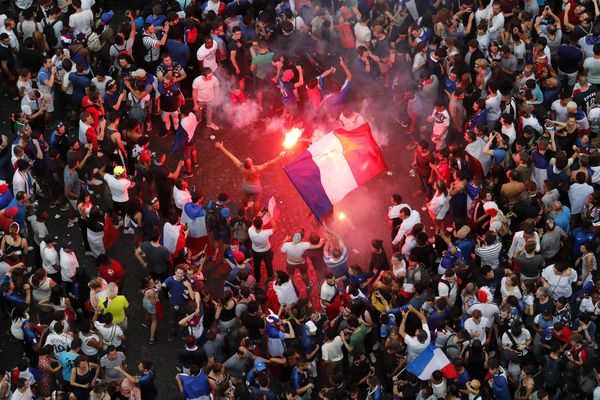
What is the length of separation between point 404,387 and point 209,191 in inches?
294

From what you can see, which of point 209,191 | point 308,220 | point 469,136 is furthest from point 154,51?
point 469,136

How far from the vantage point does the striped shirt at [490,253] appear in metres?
22.1

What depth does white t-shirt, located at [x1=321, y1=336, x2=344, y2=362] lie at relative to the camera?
20.7 meters

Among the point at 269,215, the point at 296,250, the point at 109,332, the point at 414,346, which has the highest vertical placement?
the point at 109,332

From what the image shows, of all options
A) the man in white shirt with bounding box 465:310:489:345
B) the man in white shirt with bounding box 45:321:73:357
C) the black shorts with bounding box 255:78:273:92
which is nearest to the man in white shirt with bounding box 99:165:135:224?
the man in white shirt with bounding box 45:321:73:357

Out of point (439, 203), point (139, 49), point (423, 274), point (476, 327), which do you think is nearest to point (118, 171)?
point (139, 49)

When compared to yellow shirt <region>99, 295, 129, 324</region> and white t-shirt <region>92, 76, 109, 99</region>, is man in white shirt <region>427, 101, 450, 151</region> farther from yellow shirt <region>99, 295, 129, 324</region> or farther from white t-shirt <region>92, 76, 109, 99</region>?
yellow shirt <region>99, 295, 129, 324</region>

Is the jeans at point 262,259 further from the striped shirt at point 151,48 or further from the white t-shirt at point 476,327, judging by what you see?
the striped shirt at point 151,48

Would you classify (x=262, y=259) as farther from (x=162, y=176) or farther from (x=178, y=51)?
(x=178, y=51)

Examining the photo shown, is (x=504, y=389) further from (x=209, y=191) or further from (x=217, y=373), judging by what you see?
(x=209, y=191)

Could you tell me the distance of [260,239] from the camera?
890 inches

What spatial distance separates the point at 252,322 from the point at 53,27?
380 inches

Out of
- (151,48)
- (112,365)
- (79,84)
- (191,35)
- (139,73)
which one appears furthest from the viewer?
(191,35)

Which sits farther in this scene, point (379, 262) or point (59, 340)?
point (379, 262)
